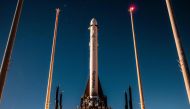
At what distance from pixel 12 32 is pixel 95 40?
33502 millimetres

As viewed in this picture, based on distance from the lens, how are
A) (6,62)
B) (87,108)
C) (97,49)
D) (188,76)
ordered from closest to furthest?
(188,76) < (6,62) < (87,108) < (97,49)

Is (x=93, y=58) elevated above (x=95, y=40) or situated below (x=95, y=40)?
below

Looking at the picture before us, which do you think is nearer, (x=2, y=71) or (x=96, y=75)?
(x=2, y=71)

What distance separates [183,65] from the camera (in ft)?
34.7

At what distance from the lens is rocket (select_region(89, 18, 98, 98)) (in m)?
40.3

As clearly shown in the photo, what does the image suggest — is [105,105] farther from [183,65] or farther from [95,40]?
[183,65]

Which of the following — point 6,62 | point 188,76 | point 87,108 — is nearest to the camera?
point 188,76

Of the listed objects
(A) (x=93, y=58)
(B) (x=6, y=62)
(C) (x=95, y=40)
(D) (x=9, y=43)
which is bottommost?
(B) (x=6, y=62)

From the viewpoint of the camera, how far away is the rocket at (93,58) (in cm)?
4027

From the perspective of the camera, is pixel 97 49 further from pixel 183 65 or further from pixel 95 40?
pixel 183 65

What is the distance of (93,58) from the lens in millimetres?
43625

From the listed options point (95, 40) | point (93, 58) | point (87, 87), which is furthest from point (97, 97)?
point (95, 40)

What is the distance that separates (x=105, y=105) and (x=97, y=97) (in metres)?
2.41

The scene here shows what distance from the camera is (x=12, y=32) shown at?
41.1 feet
